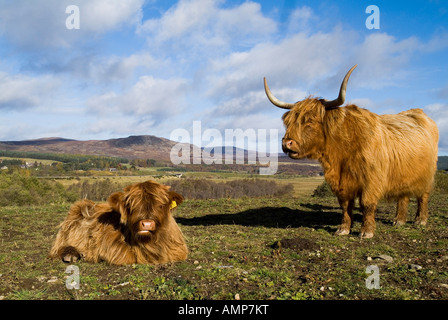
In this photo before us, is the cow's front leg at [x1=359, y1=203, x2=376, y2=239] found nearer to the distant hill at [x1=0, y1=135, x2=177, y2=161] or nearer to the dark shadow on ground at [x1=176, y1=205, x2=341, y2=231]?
the dark shadow on ground at [x1=176, y1=205, x2=341, y2=231]

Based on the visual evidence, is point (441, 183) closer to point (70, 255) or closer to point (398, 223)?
point (398, 223)

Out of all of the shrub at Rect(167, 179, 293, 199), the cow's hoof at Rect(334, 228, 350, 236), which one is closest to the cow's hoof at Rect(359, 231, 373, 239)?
the cow's hoof at Rect(334, 228, 350, 236)

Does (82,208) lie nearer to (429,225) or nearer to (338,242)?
(338,242)

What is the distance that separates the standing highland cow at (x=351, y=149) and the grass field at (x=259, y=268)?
35.9 inches

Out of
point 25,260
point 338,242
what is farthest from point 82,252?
point 338,242

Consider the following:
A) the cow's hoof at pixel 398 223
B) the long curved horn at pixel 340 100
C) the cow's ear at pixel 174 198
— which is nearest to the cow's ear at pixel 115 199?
the cow's ear at pixel 174 198

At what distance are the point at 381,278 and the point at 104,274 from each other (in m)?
3.66

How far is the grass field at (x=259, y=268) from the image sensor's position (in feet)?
12.1

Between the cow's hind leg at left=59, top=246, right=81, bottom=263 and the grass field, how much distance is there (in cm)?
14

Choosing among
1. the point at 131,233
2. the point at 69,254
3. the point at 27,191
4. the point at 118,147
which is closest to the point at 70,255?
the point at 69,254

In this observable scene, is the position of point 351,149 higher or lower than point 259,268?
higher

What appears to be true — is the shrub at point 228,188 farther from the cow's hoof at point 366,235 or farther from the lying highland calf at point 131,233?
the lying highland calf at point 131,233

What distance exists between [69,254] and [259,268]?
3051 millimetres

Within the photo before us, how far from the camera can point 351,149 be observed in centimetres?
662
